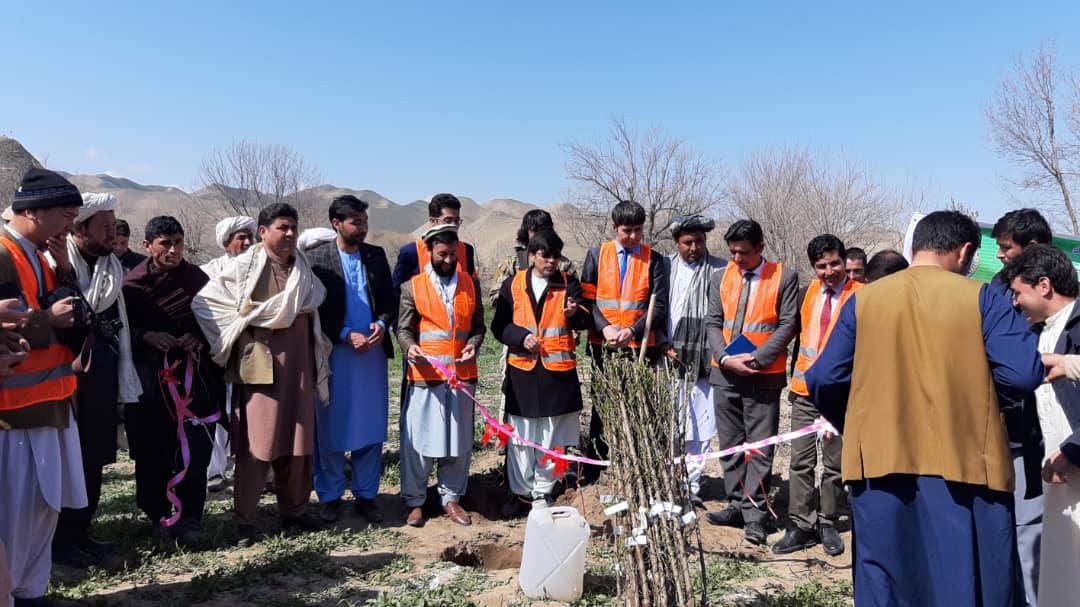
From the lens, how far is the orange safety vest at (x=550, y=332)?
5430mm

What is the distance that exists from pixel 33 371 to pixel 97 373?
97cm

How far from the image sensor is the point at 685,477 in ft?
11.9

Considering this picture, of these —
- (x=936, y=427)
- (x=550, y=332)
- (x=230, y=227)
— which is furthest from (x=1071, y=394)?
(x=230, y=227)

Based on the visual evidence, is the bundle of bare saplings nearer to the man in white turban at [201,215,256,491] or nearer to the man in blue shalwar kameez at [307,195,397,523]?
the man in blue shalwar kameez at [307,195,397,523]

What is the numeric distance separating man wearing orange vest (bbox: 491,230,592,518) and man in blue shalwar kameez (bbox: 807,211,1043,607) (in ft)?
8.55

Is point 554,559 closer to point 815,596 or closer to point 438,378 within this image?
point 815,596

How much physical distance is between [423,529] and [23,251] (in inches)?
116

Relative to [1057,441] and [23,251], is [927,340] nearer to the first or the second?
[1057,441]

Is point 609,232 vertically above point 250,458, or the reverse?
point 609,232

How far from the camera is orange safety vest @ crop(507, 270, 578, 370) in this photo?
17.8 feet

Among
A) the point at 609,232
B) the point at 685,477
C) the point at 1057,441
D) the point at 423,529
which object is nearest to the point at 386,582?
the point at 423,529

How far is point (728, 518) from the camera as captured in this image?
5410 mm

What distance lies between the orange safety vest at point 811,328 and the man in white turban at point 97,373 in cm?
412

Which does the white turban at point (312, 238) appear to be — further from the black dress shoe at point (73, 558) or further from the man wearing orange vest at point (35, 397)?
the black dress shoe at point (73, 558)
